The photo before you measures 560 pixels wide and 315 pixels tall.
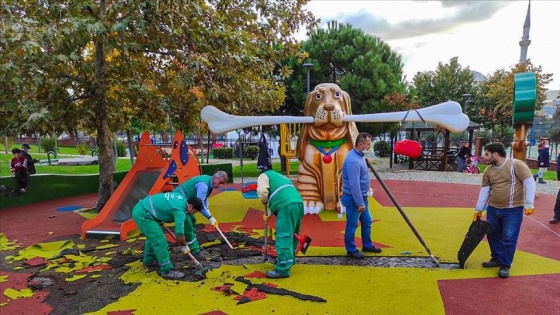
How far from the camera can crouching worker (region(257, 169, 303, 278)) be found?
4.32 metres

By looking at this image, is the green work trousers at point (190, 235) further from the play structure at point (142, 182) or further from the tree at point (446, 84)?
the tree at point (446, 84)

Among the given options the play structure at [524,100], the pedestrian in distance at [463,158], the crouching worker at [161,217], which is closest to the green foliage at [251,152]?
the pedestrian in distance at [463,158]

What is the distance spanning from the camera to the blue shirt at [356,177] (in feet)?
15.8

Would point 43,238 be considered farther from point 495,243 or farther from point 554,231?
point 554,231

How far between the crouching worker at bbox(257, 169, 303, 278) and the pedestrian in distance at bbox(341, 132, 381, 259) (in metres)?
0.88

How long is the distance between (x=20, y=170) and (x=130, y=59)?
462 cm

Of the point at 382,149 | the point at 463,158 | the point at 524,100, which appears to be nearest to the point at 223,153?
the point at 382,149

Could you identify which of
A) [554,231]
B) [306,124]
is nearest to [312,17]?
[306,124]

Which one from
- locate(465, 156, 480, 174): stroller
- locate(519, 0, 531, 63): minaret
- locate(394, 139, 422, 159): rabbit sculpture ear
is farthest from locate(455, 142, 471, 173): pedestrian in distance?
locate(519, 0, 531, 63): minaret

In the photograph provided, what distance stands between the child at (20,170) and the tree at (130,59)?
8.58 ft

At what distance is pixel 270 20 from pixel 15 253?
7.86m

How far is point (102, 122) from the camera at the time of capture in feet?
26.0

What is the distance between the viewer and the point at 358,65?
15.0 metres

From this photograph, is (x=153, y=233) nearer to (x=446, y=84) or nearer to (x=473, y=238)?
(x=473, y=238)
